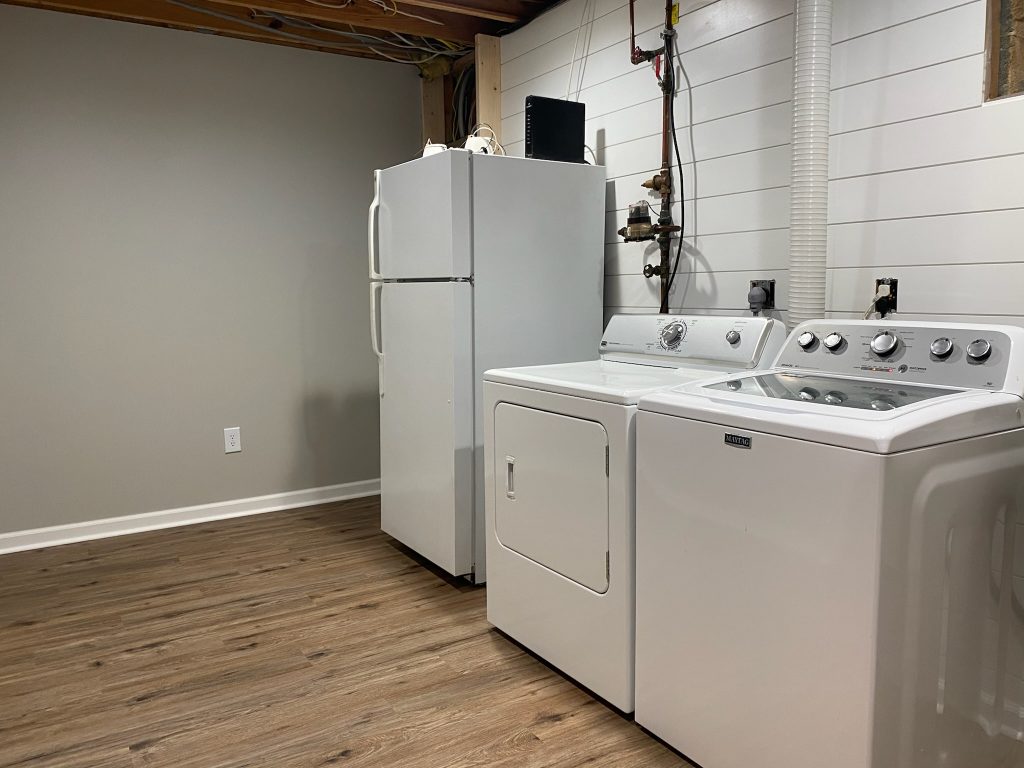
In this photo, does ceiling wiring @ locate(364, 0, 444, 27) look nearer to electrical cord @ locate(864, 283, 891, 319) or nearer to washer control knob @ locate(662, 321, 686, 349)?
washer control knob @ locate(662, 321, 686, 349)

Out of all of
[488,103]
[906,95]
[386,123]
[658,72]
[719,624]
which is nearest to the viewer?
[719,624]

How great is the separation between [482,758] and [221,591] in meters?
1.46

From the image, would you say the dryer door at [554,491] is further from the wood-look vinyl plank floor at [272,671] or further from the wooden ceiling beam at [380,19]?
the wooden ceiling beam at [380,19]

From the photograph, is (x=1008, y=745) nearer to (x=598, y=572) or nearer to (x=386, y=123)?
(x=598, y=572)

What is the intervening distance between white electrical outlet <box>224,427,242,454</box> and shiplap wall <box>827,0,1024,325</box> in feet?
9.29

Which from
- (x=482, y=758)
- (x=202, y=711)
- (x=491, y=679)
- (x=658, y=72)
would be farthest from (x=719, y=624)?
(x=658, y=72)

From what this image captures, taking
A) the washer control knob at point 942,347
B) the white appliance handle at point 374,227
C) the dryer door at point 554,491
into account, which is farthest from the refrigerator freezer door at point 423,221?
the washer control knob at point 942,347

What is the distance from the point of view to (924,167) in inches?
75.0

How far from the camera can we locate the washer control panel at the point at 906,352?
158 cm

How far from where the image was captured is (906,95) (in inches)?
76.0

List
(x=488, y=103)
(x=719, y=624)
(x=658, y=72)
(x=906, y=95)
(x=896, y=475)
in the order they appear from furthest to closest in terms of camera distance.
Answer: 1. (x=488, y=103)
2. (x=658, y=72)
3. (x=906, y=95)
4. (x=719, y=624)
5. (x=896, y=475)

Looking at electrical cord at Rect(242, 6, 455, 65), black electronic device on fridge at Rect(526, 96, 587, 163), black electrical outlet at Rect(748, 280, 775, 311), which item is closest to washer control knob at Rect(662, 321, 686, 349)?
black electrical outlet at Rect(748, 280, 775, 311)

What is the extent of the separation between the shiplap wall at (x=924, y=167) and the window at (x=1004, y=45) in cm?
2

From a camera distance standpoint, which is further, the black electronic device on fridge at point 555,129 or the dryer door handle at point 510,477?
the black electronic device on fridge at point 555,129
